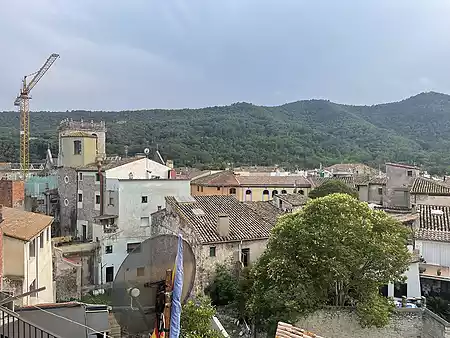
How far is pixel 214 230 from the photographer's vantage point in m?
23.2

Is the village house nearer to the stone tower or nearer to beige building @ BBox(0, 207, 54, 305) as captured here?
beige building @ BBox(0, 207, 54, 305)

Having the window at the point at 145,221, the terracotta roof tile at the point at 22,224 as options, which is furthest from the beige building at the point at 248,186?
the terracotta roof tile at the point at 22,224

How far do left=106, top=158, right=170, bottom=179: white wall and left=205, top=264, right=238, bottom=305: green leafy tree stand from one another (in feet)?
51.1

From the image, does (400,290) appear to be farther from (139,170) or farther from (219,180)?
(219,180)

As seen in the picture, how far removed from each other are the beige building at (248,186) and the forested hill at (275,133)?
1056 inches

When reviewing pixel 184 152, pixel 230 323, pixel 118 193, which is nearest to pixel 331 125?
pixel 184 152

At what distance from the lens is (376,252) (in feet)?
54.3

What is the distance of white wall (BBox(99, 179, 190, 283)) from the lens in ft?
105

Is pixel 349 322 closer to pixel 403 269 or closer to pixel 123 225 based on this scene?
pixel 403 269

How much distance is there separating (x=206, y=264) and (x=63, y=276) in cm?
906

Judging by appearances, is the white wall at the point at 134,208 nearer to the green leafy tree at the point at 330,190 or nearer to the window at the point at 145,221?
the window at the point at 145,221

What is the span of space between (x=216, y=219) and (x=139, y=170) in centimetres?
1339

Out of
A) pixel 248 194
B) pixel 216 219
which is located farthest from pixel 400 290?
pixel 248 194

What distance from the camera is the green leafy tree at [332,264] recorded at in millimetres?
16422
